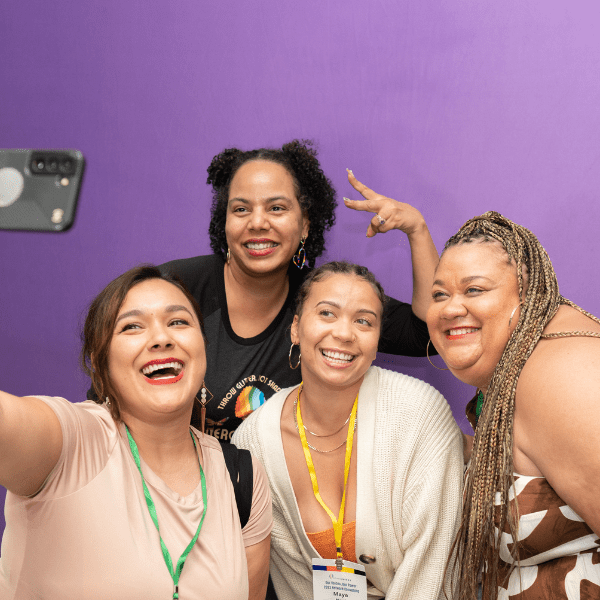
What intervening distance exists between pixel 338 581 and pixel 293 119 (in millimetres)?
1726

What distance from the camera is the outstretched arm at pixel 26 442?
109 cm

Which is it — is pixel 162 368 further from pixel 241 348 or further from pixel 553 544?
pixel 553 544

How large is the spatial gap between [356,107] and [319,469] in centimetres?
141

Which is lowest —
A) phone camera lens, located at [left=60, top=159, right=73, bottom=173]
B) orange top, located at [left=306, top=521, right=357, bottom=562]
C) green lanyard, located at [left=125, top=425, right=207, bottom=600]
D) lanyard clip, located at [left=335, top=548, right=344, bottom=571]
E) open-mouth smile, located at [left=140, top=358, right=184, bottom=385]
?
lanyard clip, located at [left=335, top=548, right=344, bottom=571]

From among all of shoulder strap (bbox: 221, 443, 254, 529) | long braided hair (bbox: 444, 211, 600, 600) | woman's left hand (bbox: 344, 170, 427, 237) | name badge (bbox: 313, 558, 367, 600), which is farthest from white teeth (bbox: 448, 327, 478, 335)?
name badge (bbox: 313, 558, 367, 600)

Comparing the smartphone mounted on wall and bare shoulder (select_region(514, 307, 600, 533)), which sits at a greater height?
the smartphone mounted on wall

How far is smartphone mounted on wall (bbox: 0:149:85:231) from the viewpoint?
1635 mm

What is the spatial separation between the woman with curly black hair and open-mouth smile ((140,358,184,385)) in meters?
0.51

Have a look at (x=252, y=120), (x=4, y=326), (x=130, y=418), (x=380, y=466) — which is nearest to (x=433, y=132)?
(x=252, y=120)

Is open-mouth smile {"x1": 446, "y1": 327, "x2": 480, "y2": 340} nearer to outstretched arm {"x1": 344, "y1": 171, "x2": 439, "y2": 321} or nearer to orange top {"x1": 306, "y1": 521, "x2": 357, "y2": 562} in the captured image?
outstretched arm {"x1": 344, "y1": 171, "x2": 439, "y2": 321}

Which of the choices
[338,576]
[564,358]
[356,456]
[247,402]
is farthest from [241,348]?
[564,358]

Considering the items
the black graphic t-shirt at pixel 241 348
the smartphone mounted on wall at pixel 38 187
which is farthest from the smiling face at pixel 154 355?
the black graphic t-shirt at pixel 241 348

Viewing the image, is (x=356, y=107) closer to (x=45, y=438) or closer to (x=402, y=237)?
(x=402, y=237)

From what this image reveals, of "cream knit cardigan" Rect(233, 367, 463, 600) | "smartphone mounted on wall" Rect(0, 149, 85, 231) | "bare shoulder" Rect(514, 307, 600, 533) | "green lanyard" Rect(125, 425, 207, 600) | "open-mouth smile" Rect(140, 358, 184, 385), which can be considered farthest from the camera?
"cream knit cardigan" Rect(233, 367, 463, 600)
